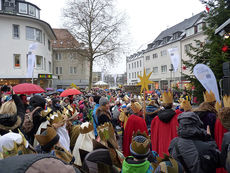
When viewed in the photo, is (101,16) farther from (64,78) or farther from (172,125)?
(172,125)

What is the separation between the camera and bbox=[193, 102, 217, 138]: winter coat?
379cm

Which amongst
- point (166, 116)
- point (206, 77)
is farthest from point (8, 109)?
point (206, 77)

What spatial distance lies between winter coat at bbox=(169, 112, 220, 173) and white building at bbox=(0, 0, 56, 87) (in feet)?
77.2

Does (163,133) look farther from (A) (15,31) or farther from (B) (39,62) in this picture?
(B) (39,62)

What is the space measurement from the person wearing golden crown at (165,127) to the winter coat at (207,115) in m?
0.47

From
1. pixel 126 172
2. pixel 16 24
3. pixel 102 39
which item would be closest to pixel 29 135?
pixel 126 172

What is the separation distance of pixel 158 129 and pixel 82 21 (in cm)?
2453

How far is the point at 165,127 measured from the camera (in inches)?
161

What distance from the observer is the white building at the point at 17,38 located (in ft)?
71.9

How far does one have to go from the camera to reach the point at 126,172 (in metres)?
1.86

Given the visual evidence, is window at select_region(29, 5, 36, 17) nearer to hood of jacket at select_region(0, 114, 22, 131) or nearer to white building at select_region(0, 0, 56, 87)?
white building at select_region(0, 0, 56, 87)

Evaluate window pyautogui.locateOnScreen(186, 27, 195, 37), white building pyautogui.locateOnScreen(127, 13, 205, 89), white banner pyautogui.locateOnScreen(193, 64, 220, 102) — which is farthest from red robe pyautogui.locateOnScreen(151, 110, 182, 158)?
window pyautogui.locateOnScreen(186, 27, 195, 37)

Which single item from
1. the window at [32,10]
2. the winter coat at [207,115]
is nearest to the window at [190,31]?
the window at [32,10]

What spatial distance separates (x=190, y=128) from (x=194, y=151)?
11.2 inches
